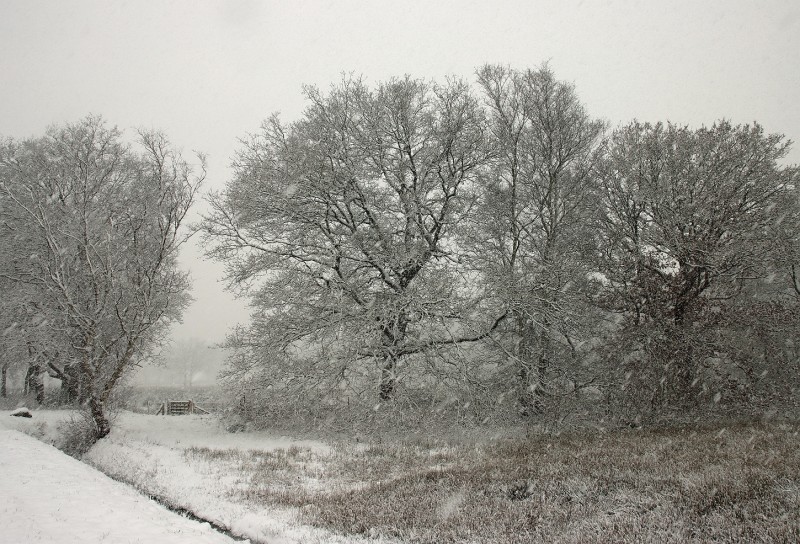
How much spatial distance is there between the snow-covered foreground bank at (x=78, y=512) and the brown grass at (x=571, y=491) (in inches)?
67.6

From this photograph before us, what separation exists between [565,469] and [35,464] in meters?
12.1

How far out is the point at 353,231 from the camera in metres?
16.0

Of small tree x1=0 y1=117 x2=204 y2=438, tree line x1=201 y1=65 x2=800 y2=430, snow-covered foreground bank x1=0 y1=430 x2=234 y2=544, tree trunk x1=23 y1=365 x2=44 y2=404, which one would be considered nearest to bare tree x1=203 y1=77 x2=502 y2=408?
tree line x1=201 y1=65 x2=800 y2=430

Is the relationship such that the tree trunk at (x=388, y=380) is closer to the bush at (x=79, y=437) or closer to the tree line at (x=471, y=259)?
the tree line at (x=471, y=259)

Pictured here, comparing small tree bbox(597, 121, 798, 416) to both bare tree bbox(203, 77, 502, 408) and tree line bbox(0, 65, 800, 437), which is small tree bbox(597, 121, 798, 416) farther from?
bare tree bbox(203, 77, 502, 408)

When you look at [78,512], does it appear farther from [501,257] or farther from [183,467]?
[501,257]

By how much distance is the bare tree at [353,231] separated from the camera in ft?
48.4

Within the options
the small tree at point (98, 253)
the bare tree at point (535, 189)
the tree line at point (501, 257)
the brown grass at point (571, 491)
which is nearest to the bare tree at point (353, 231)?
the tree line at point (501, 257)

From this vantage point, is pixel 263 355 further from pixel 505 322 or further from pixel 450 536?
pixel 450 536

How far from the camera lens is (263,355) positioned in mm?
15086

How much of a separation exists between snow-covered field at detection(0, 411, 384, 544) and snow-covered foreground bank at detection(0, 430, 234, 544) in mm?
81

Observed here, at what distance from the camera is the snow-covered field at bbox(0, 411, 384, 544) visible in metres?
7.08

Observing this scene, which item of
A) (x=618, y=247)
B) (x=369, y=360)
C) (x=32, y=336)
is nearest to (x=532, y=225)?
(x=618, y=247)

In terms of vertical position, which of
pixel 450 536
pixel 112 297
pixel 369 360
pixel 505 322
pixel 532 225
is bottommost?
pixel 450 536
